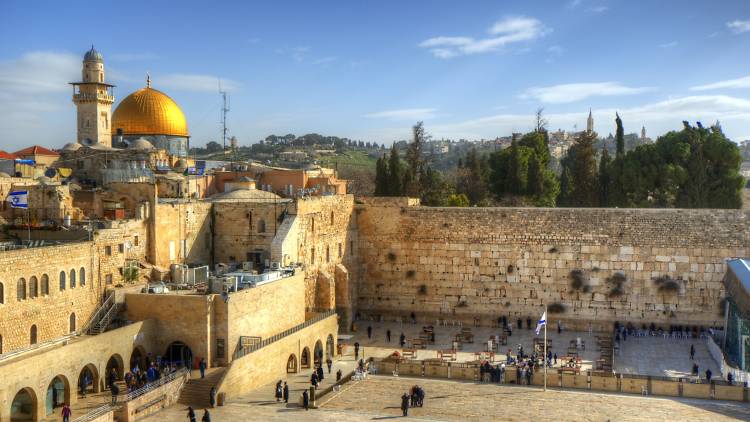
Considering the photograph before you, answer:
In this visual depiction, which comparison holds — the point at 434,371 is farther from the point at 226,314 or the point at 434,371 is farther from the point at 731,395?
the point at 731,395

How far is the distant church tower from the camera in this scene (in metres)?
37.4

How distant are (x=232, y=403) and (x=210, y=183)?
1644 cm

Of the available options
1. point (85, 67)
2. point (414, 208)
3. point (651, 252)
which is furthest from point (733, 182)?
point (85, 67)

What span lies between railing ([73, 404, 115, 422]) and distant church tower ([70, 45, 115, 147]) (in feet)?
74.6

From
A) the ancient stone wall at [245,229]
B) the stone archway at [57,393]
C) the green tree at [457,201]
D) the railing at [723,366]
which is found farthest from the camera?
the green tree at [457,201]

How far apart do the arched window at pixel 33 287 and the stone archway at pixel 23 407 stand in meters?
2.50

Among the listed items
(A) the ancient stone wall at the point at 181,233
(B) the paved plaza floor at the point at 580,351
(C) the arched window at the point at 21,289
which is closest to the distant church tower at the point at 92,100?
(A) the ancient stone wall at the point at 181,233

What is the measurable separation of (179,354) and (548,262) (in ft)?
54.5

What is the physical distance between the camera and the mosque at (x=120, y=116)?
123ft

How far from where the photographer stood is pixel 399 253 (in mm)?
33562

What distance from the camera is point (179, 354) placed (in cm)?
2145

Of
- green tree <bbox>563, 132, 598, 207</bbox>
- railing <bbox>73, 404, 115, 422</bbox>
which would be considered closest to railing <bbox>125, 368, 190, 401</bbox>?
railing <bbox>73, 404, 115, 422</bbox>

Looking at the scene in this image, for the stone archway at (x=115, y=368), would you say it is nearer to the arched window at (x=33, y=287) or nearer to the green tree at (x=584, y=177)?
the arched window at (x=33, y=287)

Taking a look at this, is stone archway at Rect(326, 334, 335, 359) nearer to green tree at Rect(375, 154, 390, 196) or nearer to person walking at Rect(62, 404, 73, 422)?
person walking at Rect(62, 404, 73, 422)
